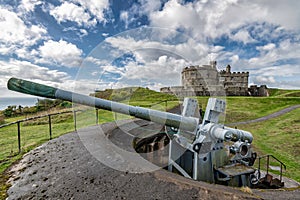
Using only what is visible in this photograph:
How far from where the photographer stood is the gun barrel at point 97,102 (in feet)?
7.59

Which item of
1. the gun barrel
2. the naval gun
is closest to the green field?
the naval gun

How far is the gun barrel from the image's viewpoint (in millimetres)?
2312

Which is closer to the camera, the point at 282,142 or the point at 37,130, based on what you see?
the point at 37,130

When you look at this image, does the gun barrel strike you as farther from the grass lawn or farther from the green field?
the grass lawn

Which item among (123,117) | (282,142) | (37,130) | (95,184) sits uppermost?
(95,184)

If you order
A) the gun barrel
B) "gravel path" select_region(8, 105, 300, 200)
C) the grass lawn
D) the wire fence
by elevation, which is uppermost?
the gun barrel

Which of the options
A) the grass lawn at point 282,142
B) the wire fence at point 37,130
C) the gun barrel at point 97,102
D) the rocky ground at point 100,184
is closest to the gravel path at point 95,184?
the rocky ground at point 100,184

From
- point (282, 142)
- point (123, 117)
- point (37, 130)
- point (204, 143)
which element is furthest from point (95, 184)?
point (282, 142)

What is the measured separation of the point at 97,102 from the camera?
116 inches

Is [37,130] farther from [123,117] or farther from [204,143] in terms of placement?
[204,143]

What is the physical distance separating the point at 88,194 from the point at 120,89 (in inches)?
123

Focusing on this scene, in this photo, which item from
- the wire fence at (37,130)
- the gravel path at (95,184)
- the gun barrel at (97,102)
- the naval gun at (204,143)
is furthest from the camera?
Answer: the wire fence at (37,130)

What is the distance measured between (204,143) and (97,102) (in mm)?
2124

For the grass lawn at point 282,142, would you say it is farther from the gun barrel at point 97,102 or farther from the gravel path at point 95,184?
the gravel path at point 95,184
